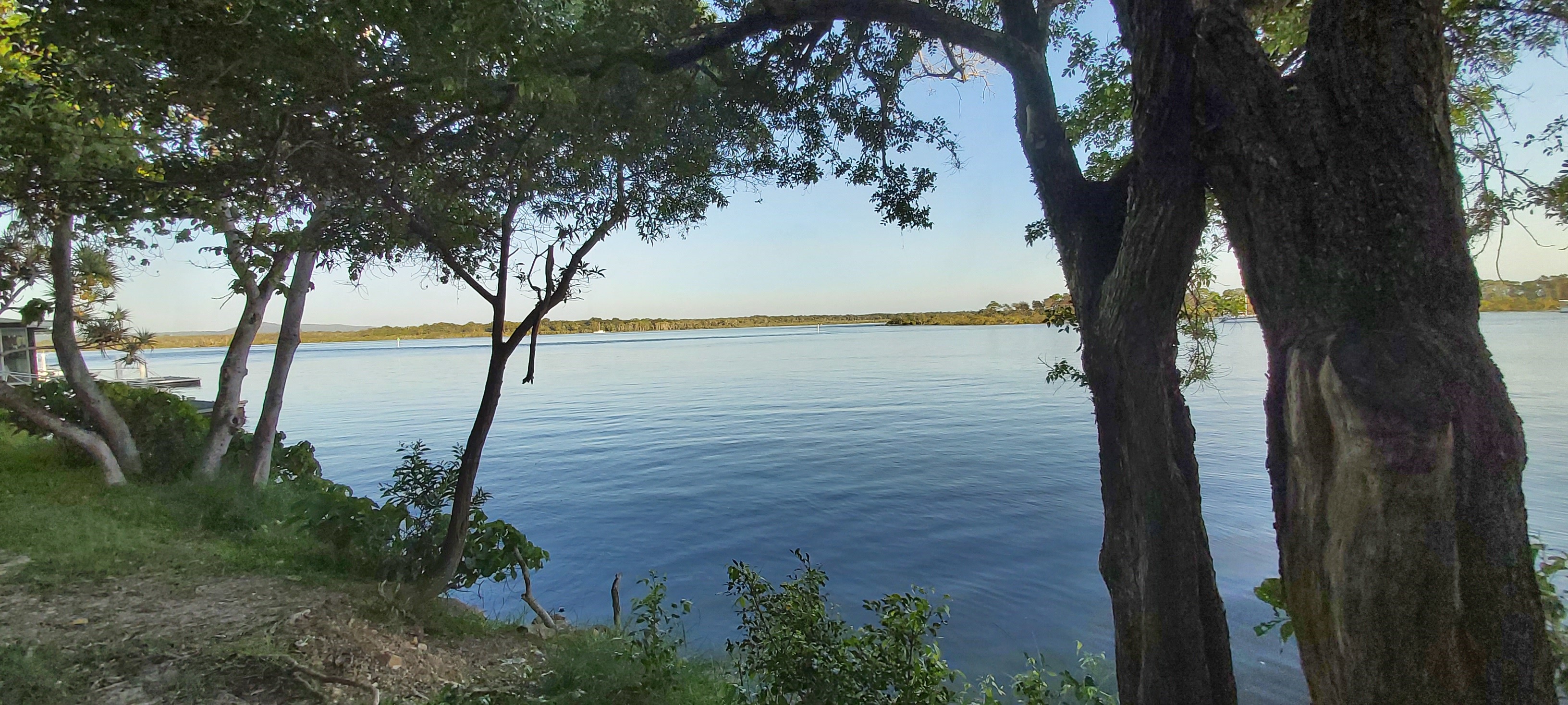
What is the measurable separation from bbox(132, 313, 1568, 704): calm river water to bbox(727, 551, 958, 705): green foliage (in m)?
3.24

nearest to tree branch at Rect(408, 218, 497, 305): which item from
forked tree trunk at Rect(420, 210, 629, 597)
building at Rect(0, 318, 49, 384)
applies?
forked tree trunk at Rect(420, 210, 629, 597)

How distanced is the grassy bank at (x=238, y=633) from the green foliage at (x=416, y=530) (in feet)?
0.82

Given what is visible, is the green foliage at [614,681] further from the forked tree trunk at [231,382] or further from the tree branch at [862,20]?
the forked tree trunk at [231,382]

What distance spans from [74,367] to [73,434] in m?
0.92

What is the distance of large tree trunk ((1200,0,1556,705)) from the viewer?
1.84 m

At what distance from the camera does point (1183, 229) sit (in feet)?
8.61

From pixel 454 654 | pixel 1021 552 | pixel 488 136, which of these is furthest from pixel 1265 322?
pixel 1021 552

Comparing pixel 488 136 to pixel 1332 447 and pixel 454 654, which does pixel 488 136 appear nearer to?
pixel 454 654

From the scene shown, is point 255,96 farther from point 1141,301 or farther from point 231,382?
point 231,382

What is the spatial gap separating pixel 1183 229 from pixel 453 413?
26004 mm

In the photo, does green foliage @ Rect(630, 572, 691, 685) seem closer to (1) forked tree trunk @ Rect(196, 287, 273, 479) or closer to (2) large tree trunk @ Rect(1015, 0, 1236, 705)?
(2) large tree trunk @ Rect(1015, 0, 1236, 705)

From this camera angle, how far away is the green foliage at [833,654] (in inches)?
139

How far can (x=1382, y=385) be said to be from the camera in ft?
6.19

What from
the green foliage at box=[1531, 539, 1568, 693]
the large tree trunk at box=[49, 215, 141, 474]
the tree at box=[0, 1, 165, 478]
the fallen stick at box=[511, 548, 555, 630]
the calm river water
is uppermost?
the tree at box=[0, 1, 165, 478]
